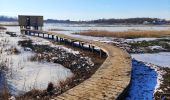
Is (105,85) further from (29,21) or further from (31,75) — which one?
(29,21)

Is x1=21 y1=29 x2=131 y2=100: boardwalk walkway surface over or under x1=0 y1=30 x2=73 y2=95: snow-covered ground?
over

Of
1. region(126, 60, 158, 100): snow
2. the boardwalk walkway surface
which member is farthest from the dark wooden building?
the boardwalk walkway surface

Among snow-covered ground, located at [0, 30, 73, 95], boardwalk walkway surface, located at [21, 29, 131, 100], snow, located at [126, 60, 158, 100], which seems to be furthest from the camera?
snow-covered ground, located at [0, 30, 73, 95]

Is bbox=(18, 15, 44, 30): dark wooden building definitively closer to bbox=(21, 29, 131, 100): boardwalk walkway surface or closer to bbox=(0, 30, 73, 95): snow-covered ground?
bbox=(0, 30, 73, 95): snow-covered ground

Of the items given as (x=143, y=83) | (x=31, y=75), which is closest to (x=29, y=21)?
(x=31, y=75)

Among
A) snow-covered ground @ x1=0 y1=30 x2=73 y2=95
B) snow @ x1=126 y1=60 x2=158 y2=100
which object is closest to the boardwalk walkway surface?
snow @ x1=126 y1=60 x2=158 y2=100

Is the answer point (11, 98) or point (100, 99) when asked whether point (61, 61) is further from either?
point (100, 99)

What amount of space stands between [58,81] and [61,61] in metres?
5.27

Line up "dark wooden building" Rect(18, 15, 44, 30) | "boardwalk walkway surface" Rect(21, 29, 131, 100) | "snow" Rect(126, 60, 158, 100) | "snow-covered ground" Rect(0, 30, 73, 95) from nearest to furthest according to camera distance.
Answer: "boardwalk walkway surface" Rect(21, 29, 131, 100) → "snow" Rect(126, 60, 158, 100) → "snow-covered ground" Rect(0, 30, 73, 95) → "dark wooden building" Rect(18, 15, 44, 30)

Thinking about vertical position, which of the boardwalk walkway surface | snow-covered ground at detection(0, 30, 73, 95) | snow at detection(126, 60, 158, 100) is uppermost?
the boardwalk walkway surface

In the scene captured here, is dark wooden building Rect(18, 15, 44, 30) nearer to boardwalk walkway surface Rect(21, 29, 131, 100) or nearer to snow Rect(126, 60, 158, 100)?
snow Rect(126, 60, 158, 100)

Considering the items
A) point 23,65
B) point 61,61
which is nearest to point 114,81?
point 23,65

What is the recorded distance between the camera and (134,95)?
919 cm

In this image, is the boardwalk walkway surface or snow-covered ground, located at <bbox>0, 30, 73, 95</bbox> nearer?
the boardwalk walkway surface
